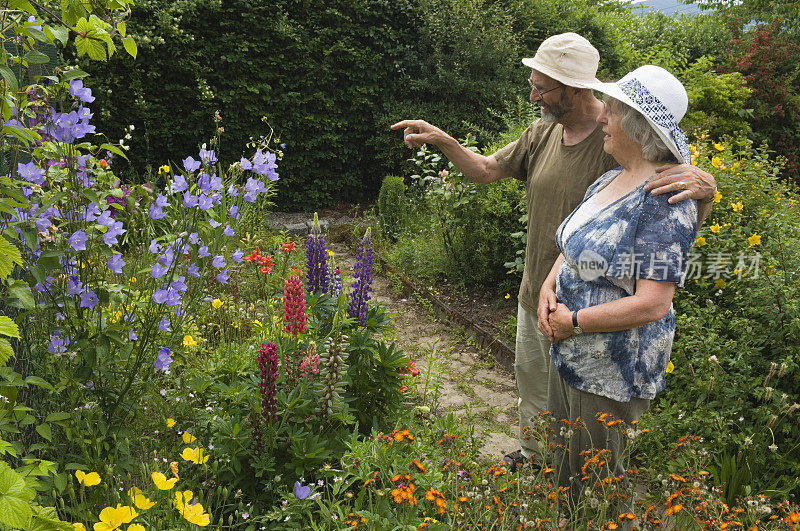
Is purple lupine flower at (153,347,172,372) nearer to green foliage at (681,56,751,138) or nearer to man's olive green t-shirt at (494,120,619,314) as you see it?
man's olive green t-shirt at (494,120,619,314)

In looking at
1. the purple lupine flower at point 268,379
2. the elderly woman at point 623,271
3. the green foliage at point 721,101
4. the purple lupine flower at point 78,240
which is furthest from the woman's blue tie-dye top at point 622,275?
the green foliage at point 721,101

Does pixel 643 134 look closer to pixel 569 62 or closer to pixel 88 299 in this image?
pixel 569 62

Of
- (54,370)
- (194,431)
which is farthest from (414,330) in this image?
(54,370)

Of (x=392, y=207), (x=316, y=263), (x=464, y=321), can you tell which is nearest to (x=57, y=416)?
(x=316, y=263)

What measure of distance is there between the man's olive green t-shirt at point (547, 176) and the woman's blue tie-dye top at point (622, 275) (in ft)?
0.95

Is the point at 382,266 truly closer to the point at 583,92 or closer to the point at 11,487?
the point at 583,92

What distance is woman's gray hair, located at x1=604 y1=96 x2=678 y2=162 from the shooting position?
1.97 metres

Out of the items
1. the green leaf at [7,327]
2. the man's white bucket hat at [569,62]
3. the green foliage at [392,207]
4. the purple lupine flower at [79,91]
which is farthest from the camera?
the green foliage at [392,207]

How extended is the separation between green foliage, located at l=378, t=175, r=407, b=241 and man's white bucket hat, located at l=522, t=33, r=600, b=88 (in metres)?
4.25

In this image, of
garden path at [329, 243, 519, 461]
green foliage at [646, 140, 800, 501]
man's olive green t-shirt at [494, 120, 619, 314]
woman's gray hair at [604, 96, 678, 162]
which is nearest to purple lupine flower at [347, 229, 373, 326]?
garden path at [329, 243, 519, 461]

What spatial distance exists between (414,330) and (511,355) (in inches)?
34.8

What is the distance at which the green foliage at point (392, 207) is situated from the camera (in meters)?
6.79

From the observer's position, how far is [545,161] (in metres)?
2.76

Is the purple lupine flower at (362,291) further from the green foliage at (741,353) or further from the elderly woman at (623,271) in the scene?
the green foliage at (741,353)
